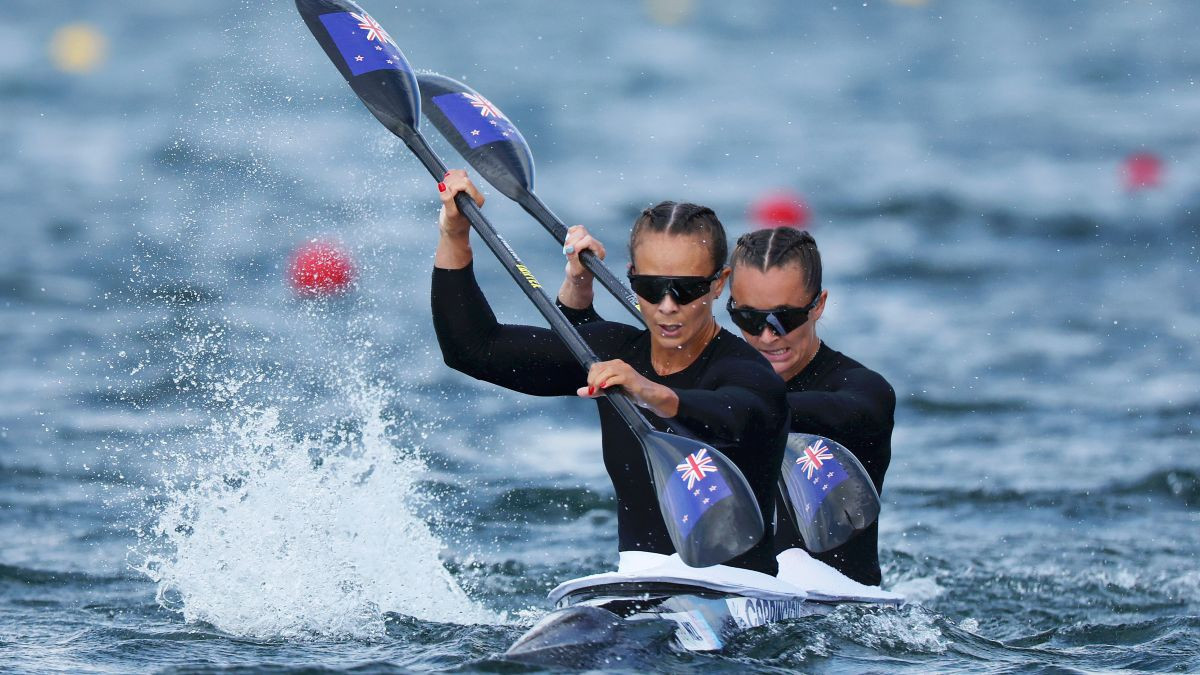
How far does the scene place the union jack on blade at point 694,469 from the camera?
4500 millimetres

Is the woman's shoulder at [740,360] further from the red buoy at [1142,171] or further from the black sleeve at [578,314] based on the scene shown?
the red buoy at [1142,171]

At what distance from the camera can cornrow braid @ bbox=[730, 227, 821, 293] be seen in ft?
17.5

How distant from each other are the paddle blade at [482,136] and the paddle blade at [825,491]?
1335 millimetres

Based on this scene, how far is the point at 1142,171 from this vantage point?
627 inches

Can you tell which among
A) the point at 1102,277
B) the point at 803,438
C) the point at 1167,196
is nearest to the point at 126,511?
the point at 803,438

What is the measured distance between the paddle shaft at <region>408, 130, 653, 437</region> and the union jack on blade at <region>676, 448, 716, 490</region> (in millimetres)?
151

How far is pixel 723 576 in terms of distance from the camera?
4.76m

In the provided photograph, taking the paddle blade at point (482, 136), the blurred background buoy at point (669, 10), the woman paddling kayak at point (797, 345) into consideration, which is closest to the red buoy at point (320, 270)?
the paddle blade at point (482, 136)

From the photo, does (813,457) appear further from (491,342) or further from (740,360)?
(491,342)

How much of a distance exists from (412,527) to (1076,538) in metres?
3.35

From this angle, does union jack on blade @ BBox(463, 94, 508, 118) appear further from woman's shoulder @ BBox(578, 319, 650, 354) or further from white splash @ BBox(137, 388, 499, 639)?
white splash @ BBox(137, 388, 499, 639)

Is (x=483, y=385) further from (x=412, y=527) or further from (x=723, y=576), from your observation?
(x=723, y=576)

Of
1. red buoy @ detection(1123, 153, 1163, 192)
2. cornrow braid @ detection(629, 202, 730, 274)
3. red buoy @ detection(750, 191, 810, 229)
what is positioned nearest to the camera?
cornrow braid @ detection(629, 202, 730, 274)

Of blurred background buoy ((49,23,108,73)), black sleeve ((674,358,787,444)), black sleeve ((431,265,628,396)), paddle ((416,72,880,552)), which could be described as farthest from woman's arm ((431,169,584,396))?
blurred background buoy ((49,23,108,73))
